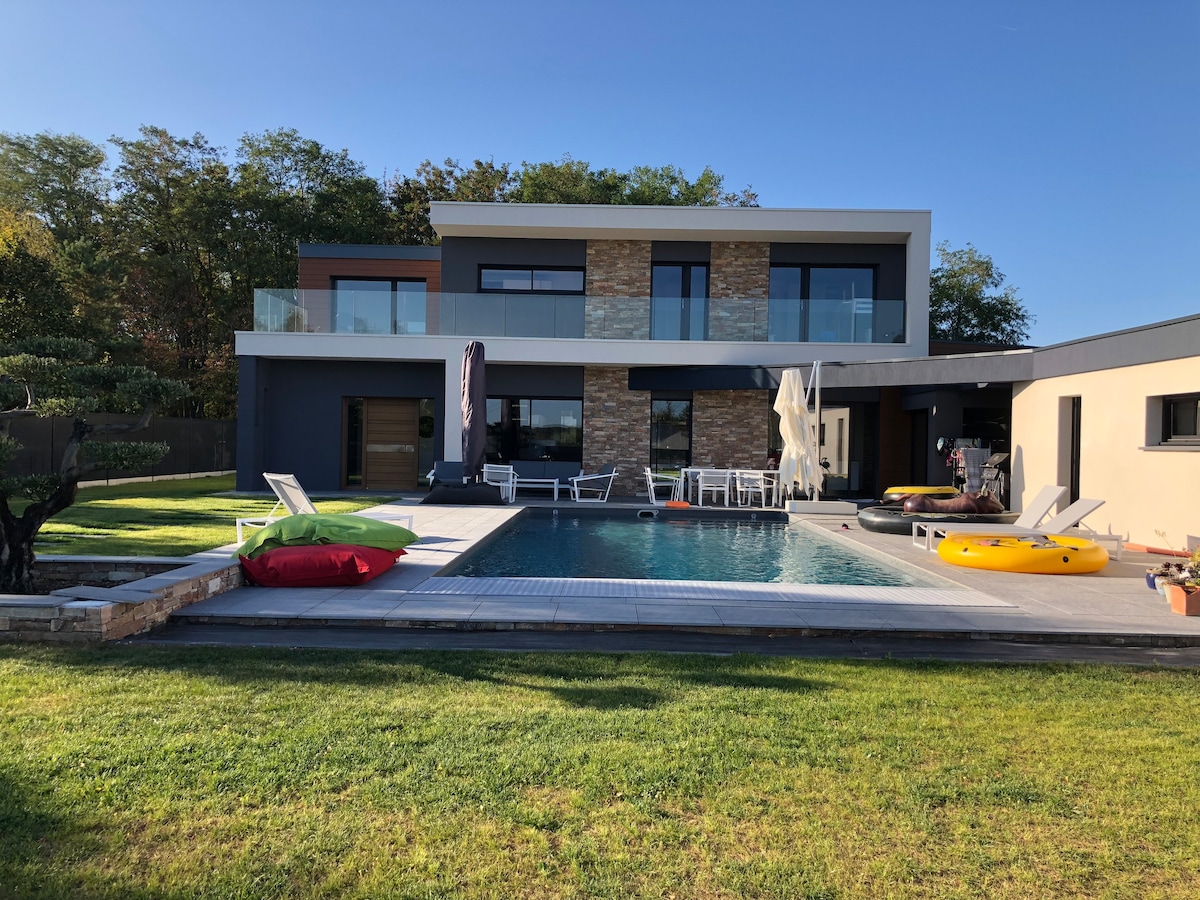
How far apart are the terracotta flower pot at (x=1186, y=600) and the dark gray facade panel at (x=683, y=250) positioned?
13.6m

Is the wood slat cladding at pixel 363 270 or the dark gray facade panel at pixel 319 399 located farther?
the wood slat cladding at pixel 363 270

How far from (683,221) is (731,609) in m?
13.3

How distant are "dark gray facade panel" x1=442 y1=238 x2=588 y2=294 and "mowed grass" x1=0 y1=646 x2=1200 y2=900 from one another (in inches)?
589

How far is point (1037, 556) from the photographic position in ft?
26.6

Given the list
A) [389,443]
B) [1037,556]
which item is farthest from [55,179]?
[1037,556]

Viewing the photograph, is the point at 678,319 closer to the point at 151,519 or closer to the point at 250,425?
the point at 250,425

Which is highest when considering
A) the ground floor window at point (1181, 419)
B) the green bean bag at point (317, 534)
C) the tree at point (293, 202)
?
the tree at point (293, 202)

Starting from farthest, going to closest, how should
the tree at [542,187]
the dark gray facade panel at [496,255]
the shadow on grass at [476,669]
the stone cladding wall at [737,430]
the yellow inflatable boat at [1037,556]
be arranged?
the tree at [542,187]
the dark gray facade panel at [496,255]
the stone cladding wall at [737,430]
the yellow inflatable boat at [1037,556]
the shadow on grass at [476,669]

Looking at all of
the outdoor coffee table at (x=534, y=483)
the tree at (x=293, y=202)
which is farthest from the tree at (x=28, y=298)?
the outdoor coffee table at (x=534, y=483)

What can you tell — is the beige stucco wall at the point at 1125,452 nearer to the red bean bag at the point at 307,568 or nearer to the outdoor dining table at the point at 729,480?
the outdoor dining table at the point at 729,480

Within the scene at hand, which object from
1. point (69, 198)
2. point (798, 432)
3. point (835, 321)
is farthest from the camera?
point (69, 198)

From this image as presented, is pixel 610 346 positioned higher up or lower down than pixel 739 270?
lower down

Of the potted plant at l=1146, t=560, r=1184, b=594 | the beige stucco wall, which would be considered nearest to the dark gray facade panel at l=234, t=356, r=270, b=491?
the beige stucco wall

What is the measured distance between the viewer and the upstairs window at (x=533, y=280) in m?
18.7
